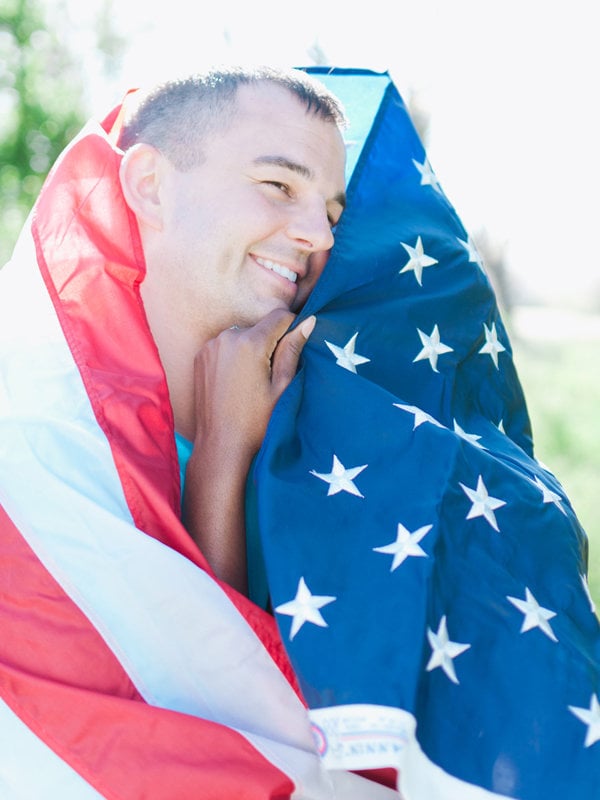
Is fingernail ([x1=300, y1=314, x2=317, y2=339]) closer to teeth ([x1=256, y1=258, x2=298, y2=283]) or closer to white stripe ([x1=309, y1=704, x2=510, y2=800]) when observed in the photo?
teeth ([x1=256, y1=258, x2=298, y2=283])

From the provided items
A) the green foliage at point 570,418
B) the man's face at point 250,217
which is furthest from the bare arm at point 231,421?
the green foliage at point 570,418

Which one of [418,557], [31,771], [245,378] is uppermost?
[245,378]

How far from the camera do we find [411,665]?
5.82 feet

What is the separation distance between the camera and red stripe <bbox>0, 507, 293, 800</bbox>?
1.76m

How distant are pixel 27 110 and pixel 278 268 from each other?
9.43 meters

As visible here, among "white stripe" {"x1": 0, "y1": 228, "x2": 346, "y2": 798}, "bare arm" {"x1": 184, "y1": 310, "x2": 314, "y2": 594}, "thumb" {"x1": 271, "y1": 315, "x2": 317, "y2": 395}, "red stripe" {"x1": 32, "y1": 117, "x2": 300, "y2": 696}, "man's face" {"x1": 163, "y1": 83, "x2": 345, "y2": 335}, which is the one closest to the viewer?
"white stripe" {"x1": 0, "y1": 228, "x2": 346, "y2": 798}

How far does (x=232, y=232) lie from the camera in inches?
97.6

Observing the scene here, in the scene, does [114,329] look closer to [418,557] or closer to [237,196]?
[237,196]

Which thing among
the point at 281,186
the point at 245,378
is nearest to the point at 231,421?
the point at 245,378

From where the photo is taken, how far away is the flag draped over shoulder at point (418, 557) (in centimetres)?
176

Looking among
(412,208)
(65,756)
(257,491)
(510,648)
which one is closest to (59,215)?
(257,491)

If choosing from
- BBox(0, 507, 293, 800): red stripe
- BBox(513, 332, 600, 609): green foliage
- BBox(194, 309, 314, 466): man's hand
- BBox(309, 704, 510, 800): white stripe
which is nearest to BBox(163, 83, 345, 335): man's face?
BBox(194, 309, 314, 466): man's hand

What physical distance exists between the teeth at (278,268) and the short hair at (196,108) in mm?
350

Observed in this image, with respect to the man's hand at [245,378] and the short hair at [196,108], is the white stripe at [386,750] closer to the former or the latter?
the man's hand at [245,378]
